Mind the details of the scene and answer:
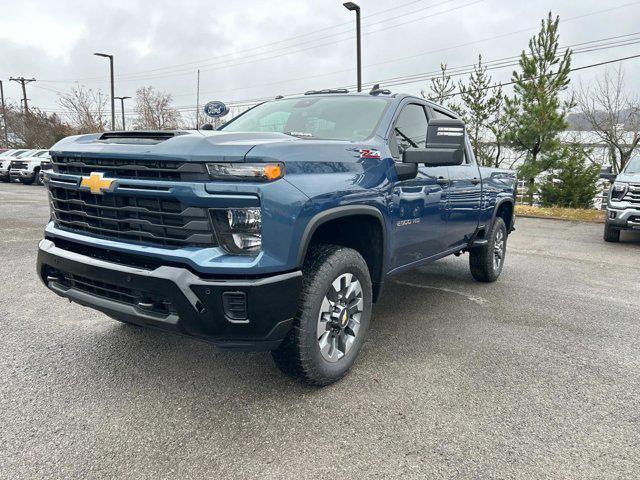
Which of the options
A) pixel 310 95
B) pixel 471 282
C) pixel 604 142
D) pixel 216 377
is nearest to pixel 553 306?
pixel 471 282

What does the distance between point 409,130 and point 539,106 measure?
14.8 m

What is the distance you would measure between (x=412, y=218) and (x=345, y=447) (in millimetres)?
1802

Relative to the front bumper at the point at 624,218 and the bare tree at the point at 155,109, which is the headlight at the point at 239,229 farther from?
the bare tree at the point at 155,109

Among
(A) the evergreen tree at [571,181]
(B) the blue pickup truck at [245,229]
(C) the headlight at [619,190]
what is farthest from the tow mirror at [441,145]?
(A) the evergreen tree at [571,181]

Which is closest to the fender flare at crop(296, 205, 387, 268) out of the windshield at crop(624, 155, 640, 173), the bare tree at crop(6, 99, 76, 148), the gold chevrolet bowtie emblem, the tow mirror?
the tow mirror

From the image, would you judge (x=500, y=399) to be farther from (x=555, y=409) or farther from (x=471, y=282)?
(x=471, y=282)

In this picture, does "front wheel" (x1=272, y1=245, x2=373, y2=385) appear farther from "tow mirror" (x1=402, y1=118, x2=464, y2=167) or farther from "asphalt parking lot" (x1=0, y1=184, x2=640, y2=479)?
"tow mirror" (x1=402, y1=118, x2=464, y2=167)

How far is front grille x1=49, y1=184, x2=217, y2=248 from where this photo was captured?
2.35m

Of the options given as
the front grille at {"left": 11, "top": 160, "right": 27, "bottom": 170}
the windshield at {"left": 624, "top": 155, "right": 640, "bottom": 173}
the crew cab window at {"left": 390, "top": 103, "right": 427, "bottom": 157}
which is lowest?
the front grille at {"left": 11, "top": 160, "right": 27, "bottom": 170}

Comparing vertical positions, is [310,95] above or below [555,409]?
above

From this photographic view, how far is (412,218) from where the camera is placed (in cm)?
356

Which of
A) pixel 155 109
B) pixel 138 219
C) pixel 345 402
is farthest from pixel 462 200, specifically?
pixel 155 109

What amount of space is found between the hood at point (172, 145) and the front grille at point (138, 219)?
0.75 feet

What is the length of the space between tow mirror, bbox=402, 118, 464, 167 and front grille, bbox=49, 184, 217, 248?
1613mm
